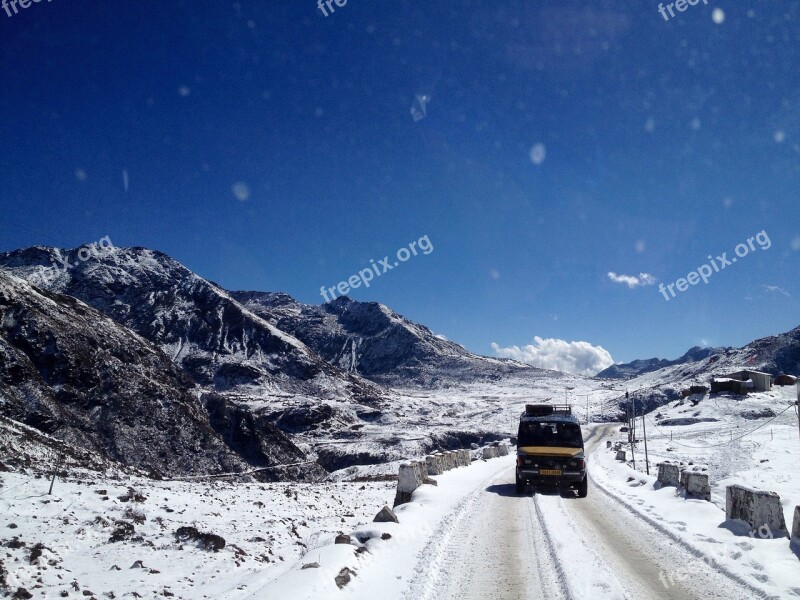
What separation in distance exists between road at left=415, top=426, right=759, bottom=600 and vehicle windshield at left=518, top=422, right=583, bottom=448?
4.80 m

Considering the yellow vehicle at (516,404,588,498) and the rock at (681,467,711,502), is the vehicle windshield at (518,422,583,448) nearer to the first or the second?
the yellow vehicle at (516,404,588,498)

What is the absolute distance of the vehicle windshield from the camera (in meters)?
18.5

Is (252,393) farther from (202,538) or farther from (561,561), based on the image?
(561,561)

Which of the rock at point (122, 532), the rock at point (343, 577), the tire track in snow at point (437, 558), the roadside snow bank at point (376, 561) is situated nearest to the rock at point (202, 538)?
the rock at point (122, 532)

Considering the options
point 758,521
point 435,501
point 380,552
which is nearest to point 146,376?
point 435,501

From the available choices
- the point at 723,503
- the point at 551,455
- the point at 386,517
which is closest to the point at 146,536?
the point at 386,517

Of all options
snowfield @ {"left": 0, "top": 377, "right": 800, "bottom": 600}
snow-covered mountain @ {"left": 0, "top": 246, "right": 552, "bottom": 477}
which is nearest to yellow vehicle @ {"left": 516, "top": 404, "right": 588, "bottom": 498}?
snowfield @ {"left": 0, "top": 377, "right": 800, "bottom": 600}

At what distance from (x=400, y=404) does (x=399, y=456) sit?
68.6 meters

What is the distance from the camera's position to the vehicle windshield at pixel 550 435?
18481 mm

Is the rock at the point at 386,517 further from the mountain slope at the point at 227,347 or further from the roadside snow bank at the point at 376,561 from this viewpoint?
the mountain slope at the point at 227,347

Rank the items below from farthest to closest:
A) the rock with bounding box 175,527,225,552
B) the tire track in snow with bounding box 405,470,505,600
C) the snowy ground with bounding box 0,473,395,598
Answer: the rock with bounding box 175,527,225,552, the snowy ground with bounding box 0,473,395,598, the tire track in snow with bounding box 405,470,505,600

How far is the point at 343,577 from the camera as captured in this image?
6.98m

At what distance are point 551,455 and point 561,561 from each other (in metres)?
9.49

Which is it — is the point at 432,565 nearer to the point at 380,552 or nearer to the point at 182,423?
the point at 380,552
